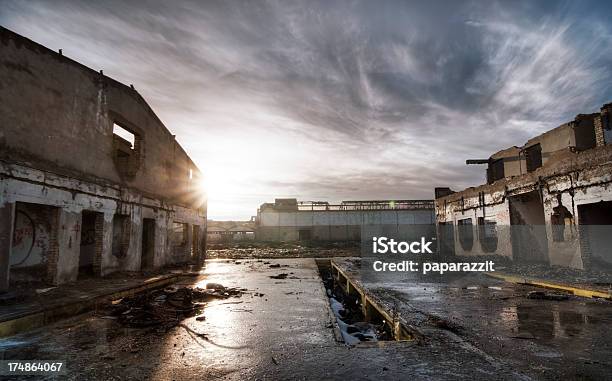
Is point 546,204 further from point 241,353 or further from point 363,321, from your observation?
point 241,353

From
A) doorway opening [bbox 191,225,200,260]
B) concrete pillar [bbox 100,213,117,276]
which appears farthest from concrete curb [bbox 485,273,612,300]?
doorway opening [bbox 191,225,200,260]

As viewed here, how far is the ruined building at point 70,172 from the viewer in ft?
27.0

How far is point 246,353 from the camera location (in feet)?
12.5

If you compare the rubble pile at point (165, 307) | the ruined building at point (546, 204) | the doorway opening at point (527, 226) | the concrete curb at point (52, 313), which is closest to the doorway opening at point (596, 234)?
the ruined building at point (546, 204)

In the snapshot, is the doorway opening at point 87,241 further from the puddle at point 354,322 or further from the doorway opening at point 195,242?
the puddle at point 354,322

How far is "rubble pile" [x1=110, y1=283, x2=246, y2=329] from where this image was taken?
537 cm

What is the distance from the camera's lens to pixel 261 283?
1016 cm

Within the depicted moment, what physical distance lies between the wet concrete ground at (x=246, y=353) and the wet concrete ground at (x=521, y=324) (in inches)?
5.2

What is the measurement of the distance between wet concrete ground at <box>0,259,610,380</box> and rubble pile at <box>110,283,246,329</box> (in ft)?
0.92

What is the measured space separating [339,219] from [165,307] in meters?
33.6

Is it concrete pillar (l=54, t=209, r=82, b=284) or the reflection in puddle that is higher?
concrete pillar (l=54, t=209, r=82, b=284)

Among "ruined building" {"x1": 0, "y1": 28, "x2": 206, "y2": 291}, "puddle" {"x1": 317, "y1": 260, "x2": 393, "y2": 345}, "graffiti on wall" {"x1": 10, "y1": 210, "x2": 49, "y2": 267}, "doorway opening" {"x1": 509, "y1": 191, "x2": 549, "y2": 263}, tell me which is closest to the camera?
"puddle" {"x1": 317, "y1": 260, "x2": 393, "y2": 345}

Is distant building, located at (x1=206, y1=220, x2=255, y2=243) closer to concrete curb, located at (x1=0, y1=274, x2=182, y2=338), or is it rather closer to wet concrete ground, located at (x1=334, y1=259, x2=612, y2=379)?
concrete curb, located at (x1=0, y1=274, x2=182, y2=338)

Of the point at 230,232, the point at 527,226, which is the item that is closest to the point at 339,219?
the point at 230,232
